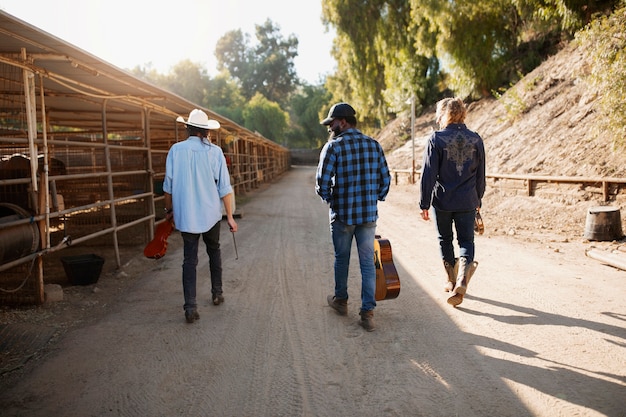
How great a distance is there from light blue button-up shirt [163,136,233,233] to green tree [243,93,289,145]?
51.3m

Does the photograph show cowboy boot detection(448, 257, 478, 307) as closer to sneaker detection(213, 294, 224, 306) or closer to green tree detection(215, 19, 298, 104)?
sneaker detection(213, 294, 224, 306)

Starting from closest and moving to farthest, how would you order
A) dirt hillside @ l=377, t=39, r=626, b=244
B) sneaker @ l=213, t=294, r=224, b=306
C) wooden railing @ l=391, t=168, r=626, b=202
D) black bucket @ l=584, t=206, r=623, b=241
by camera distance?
1. sneaker @ l=213, t=294, r=224, b=306
2. black bucket @ l=584, t=206, r=623, b=241
3. wooden railing @ l=391, t=168, r=626, b=202
4. dirt hillside @ l=377, t=39, r=626, b=244

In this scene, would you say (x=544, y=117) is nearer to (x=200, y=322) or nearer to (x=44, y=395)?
(x=200, y=322)

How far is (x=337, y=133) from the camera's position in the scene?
3943mm

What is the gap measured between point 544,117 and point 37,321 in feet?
39.9

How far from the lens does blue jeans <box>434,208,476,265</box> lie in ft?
13.9

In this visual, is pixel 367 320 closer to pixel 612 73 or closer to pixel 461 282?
pixel 461 282

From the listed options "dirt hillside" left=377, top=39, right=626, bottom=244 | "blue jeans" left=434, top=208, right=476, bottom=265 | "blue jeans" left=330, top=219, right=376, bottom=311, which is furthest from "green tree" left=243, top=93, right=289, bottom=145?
"blue jeans" left=330, top=219, right=376, bottom=311

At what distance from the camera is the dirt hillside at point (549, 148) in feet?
26.2

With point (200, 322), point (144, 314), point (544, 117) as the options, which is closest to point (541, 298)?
point (200, 322)

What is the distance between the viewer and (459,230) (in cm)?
428

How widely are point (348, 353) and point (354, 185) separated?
135cm

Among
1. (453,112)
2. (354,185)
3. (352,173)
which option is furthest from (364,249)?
(453,112)

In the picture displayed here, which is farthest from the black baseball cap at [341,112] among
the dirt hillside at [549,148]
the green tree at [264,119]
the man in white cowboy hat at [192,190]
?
the green tree at [264,119]
